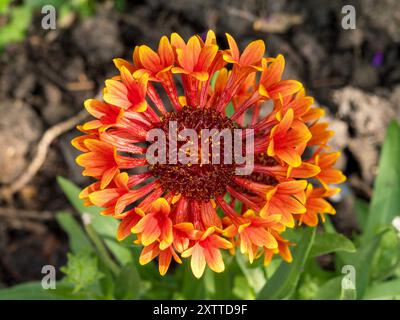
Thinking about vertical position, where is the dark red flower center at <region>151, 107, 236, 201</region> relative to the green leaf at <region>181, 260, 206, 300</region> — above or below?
above

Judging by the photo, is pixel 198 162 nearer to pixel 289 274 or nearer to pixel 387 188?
pixel 289 274

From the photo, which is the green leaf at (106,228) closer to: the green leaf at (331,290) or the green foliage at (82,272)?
the green foliage at (82,272)

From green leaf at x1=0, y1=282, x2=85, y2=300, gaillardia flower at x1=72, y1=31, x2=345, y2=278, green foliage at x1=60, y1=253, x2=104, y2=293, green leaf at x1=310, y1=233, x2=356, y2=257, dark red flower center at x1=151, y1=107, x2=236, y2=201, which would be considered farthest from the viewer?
green leaf at x1=0, y1=282, x2=85, y2=300

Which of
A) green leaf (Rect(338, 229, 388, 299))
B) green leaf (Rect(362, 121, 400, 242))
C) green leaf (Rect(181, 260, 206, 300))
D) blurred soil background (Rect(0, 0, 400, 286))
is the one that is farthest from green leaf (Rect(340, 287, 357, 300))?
blurred soil background (Rect(0, 0, 400, 286))

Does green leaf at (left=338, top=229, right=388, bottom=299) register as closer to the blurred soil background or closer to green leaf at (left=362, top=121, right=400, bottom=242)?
green leaf at (left=362, top=121, right=400, bottom=242)

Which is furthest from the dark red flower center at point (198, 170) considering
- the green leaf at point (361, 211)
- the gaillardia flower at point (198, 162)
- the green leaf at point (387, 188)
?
the green leaf at point (361, 211)

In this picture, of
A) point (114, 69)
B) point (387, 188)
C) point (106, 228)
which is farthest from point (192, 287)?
point (114, 69)
